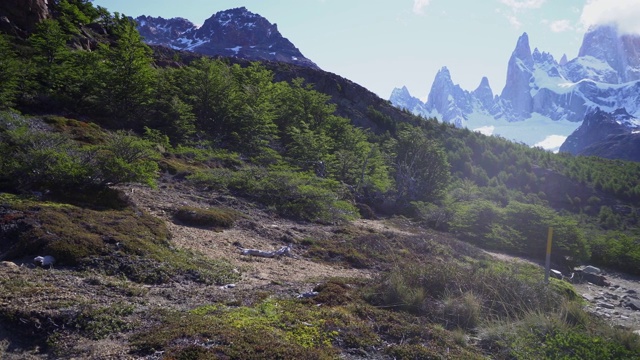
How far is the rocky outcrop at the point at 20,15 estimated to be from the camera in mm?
26273

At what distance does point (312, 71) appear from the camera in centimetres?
5138

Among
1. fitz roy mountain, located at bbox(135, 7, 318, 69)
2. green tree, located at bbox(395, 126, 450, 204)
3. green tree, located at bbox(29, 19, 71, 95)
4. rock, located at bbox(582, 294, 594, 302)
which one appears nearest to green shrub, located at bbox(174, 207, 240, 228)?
rock, located at bbox(582, 294, 594, 302)

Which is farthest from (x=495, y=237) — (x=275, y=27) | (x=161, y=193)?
(x=275, y=27)

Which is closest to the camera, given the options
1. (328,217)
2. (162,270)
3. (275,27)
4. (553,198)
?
(162,270)

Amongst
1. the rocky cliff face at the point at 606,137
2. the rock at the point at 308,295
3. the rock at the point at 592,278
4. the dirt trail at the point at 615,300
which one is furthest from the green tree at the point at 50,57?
the rocky cliff face at the point at 606,137

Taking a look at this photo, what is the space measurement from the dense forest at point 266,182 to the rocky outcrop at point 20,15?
3.63ft

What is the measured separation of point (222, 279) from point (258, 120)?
19.8 meters

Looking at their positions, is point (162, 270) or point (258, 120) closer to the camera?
point (162, 270)

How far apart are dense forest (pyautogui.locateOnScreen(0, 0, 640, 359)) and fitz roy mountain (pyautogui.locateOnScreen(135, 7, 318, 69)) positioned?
7132 centimetres

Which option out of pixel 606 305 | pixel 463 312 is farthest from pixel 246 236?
pixel 606 305

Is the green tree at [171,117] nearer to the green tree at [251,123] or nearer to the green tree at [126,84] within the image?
the green tree at [126,84]

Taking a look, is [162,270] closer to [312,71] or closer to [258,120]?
[258,120]

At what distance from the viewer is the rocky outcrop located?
86.2 feet

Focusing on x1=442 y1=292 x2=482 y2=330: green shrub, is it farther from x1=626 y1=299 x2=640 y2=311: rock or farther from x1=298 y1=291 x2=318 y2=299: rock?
x1=626 y1=299 x2=640 y2=311: rock
